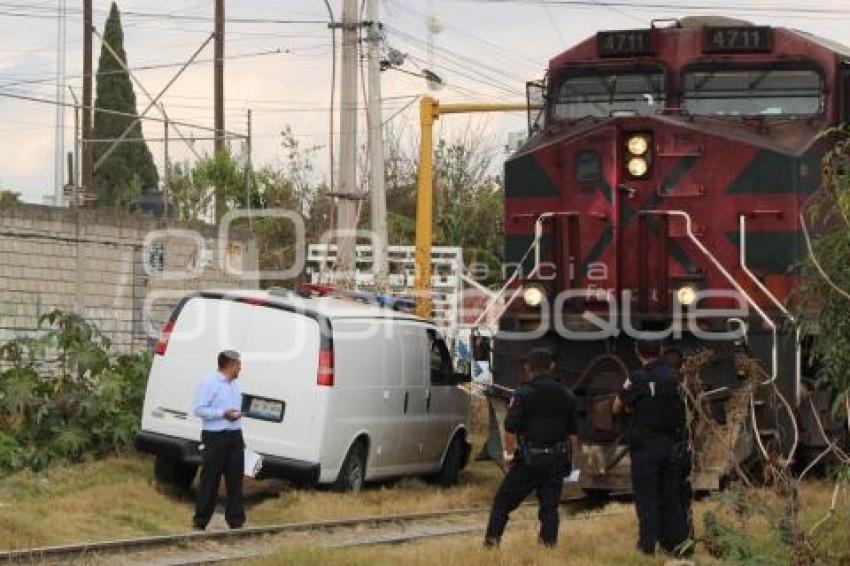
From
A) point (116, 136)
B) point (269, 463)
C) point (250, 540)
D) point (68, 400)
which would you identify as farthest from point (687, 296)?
point (116, 136)

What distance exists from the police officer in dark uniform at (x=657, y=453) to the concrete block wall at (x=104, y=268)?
29.9 ft

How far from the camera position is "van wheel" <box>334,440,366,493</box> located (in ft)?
53.3

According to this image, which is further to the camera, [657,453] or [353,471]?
[353,471]

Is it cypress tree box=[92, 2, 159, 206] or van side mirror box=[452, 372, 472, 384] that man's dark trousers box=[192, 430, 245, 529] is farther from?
cypress tree box=[92, 2, 159, 206]

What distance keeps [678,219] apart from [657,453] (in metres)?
4.19

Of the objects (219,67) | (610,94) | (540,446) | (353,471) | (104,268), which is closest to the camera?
(540,446)

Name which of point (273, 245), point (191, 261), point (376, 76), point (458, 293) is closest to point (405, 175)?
point (273, 245)

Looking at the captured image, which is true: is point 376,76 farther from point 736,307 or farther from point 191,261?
point 736,307

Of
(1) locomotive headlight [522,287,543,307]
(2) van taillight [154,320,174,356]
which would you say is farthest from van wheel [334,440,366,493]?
(1) locomotive headlight [522,287,543,307]

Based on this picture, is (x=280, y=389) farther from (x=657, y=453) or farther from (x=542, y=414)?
(x=657, y=453)

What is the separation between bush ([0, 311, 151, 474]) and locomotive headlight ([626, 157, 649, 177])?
5970 mm

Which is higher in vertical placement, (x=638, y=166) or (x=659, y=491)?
(x=638, y=166)

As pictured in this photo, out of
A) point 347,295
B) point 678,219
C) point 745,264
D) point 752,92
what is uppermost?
point 752,92

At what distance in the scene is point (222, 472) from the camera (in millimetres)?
13906
